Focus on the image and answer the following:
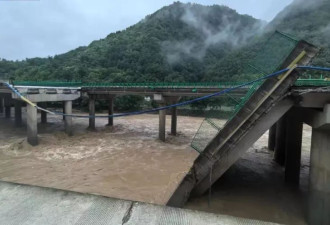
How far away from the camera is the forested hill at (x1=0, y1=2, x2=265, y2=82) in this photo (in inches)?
2283

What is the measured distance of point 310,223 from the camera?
7328 millimetres

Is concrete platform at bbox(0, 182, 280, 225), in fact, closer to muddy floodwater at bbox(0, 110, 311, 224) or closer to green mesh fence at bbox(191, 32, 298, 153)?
green mesh fence at bbox(191, 32, 298, 153)

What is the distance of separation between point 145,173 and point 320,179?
8341 millimetres

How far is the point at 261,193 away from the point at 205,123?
3.81 m

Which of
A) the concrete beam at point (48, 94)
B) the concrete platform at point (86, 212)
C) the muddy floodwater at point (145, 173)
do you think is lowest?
the muddy floodwater at point (145, 173)

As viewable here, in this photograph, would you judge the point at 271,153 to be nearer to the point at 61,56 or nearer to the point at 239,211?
the point at 239,211

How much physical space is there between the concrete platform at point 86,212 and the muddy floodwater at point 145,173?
20.9 ft

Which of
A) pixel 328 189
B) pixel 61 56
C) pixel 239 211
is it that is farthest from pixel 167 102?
pixel 61 56

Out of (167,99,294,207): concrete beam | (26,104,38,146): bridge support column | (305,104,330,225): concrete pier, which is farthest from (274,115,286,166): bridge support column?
(26,104,38,146): bridge support column

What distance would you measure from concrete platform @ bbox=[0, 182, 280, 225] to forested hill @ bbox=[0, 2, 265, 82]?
4976 centimetres

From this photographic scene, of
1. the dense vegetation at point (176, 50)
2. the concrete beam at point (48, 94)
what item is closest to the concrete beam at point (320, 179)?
the concrete beam at point (48, 94)

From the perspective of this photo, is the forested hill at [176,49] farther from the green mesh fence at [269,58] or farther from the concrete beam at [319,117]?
the green mesh fence at [269,58]

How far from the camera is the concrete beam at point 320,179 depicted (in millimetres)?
6727

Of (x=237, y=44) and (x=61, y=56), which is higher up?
(x=237, y=44)
